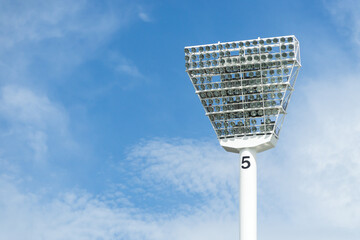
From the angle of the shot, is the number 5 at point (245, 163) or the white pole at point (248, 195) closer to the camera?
the white pole at point (248, 195)

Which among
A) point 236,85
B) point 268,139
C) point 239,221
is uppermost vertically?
point 236,85

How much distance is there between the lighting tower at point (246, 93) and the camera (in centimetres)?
9125

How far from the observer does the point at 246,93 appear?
3669 inches

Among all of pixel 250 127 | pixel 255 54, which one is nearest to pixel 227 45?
pixel 255 54

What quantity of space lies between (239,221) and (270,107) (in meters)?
12.1

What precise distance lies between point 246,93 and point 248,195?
35.0ft

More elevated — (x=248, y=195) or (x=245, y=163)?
(x=245, y=163)

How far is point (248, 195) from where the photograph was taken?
90750 mm

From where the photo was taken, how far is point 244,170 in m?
91.9

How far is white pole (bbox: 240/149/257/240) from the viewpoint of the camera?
8944 cm

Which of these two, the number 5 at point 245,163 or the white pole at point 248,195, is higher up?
the number 5 at point 245,163

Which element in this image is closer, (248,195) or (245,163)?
(248,195)

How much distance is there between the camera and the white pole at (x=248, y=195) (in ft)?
293

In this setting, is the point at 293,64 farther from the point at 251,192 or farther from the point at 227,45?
the point at 251,192
